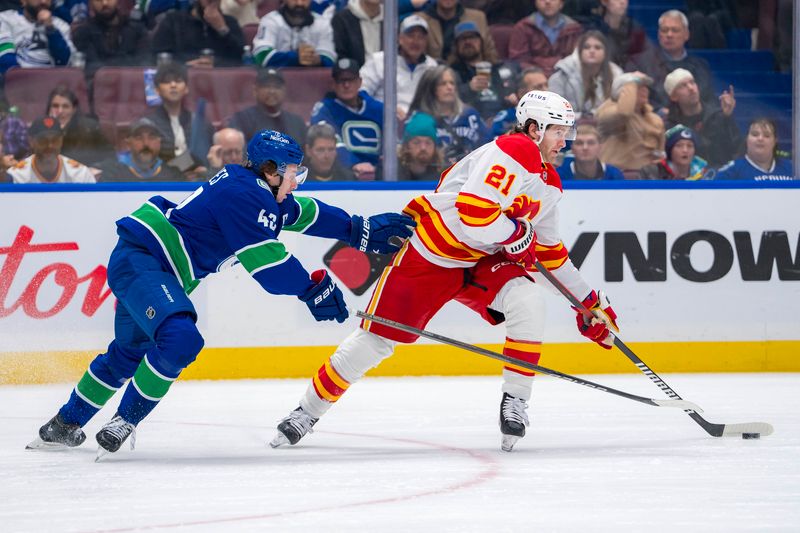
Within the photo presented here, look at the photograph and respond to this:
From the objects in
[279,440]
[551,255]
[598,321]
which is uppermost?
[551,255]

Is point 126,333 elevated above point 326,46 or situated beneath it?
situated beneath

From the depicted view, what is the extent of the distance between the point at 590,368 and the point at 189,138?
210 centimetres

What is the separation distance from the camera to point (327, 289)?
3.74m

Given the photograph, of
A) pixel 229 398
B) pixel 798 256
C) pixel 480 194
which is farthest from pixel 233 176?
pixel 798 256

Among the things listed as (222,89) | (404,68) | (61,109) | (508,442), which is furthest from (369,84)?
(508,442)

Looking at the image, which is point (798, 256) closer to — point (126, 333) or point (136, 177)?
point (136, 177)

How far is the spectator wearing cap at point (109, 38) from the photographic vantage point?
234 inches

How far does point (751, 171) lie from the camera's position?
20.2 ft

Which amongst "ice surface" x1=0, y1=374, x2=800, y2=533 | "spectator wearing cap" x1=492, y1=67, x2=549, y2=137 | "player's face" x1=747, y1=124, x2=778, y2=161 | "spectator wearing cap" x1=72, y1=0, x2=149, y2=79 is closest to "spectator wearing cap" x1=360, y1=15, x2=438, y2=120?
"spectator wearing cap" x1=492, y1=67, x2=549, y2=137

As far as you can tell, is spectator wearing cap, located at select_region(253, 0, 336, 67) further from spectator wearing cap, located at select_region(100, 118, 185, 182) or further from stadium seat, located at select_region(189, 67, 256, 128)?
spectator wearing cap, located at select_region(100, 118, 185, 182)

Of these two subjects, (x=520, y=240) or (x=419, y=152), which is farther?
(x=419, y=152)

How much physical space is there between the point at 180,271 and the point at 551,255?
1236 mm

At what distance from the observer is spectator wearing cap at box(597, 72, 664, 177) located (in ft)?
20.3

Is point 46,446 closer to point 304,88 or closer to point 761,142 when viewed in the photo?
point 304,88
